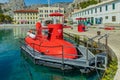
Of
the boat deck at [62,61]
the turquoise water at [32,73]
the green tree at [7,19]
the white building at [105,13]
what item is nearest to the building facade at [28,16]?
the green tree at [7,19]

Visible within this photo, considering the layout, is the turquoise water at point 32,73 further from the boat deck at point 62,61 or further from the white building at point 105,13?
the white building at point 105,13

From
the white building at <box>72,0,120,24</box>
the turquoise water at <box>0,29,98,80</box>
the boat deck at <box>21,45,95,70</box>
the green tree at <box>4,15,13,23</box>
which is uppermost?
the green tree at <box>4,15,13,23</box>

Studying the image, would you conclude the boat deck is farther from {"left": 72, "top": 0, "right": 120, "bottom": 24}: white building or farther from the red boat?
{"left": 72, "top": 0, "right": 120, "bottom": 24}: white building

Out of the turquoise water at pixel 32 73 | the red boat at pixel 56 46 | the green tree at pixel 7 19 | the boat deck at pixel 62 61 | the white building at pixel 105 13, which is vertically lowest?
the turquoise water at pixel 32 73

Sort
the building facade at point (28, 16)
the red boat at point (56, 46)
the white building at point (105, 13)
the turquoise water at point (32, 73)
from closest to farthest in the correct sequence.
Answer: the turquoise water at point (32, 73) → the red boat at point (56, 46) → the white building at point (105, 13) → the building facade at point (28, 16)

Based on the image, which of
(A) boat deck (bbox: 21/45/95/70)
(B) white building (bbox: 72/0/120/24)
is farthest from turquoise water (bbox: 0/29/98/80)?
(B) white building (bbox: 72/0/120/24)

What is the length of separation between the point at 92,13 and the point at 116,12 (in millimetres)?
16549

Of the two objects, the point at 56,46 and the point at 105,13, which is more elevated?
the point at 105,13

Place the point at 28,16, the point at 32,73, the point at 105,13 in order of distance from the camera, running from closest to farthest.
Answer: the point at 32,73 < the point at 105,13 < the point at 28,16

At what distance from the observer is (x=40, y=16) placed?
134000 mm

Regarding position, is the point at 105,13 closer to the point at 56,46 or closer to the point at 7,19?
the point at 56,46

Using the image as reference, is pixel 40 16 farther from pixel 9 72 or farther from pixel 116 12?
pixel 9 72

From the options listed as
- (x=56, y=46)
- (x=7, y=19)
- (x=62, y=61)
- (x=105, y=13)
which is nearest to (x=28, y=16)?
(x=7, y=19)

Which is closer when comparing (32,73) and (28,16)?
(32,73)
